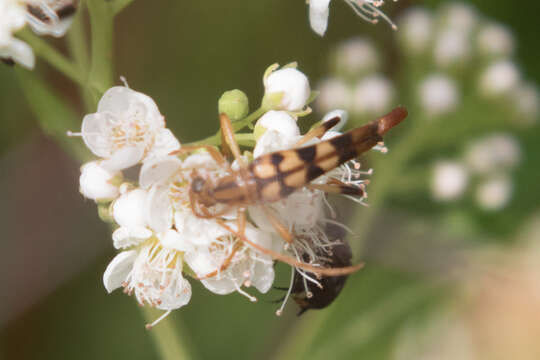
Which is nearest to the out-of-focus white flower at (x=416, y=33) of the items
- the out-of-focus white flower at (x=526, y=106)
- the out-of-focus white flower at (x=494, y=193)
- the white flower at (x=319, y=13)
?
the out-of-focus white flower at (x=526, y=106)

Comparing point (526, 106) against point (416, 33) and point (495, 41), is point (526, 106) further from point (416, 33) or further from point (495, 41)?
point (416, 33)

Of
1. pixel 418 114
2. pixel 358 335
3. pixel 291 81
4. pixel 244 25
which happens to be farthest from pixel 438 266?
pixel 291 81

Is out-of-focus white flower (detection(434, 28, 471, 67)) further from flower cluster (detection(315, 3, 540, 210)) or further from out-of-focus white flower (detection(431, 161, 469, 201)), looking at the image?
out-of-focus white flower (detection(431, 161, 469, 201))

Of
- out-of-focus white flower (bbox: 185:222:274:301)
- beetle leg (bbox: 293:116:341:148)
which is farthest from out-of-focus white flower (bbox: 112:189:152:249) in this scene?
beetle leg (bbox: 293:116:341:148)

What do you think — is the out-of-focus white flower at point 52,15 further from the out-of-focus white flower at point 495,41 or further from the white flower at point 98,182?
the out-of-focus white flower at point 495,41

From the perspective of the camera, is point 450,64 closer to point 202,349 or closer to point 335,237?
point 335,237

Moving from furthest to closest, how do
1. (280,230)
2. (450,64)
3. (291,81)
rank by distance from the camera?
(450,64)
(291,81)
(280,230)

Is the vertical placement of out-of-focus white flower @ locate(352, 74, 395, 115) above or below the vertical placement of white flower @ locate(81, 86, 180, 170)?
below
